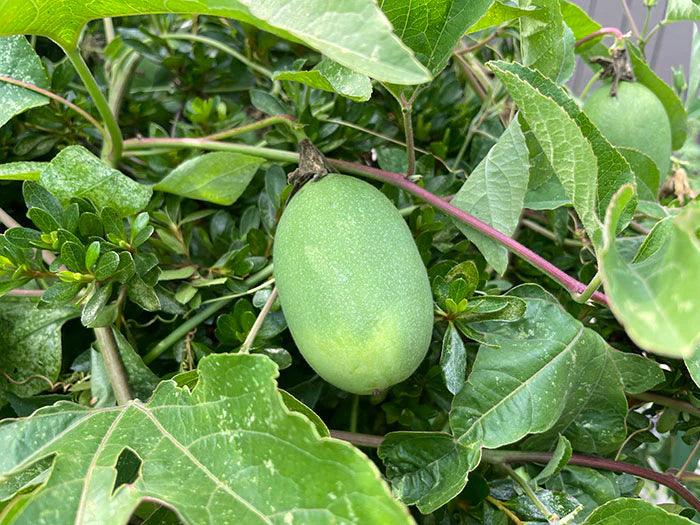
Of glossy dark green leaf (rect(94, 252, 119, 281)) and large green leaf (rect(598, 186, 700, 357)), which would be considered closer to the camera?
large green leaf (rect(598, 186, 700, 357))

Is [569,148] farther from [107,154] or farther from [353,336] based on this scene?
[107,154]

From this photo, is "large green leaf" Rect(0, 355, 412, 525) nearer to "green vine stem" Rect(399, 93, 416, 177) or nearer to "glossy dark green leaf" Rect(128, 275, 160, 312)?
"glossy dark green leaf" Rect(128, 275, 160, 312)

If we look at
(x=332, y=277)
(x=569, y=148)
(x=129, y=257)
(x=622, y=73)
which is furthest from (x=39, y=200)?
(x=622, y=73)

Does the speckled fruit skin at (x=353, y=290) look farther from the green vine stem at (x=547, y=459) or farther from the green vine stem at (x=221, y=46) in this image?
the green vine stem at (x=221, y=46)

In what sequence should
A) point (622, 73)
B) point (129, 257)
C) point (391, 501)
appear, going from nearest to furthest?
point (391, 501)
point (129, 257)
point (622, 73)

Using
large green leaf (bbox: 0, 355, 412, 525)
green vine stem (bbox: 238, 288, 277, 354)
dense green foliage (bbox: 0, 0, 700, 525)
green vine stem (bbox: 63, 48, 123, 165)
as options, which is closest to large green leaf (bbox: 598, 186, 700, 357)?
dense green foliage (bbox: 0, 0, 700, 525)

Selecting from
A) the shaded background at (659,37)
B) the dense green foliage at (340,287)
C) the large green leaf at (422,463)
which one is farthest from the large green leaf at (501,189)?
the shaded background at (659,37)

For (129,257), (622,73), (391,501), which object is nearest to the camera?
(391,501)

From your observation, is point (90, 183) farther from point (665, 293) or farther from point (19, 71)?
point (665, 293)
